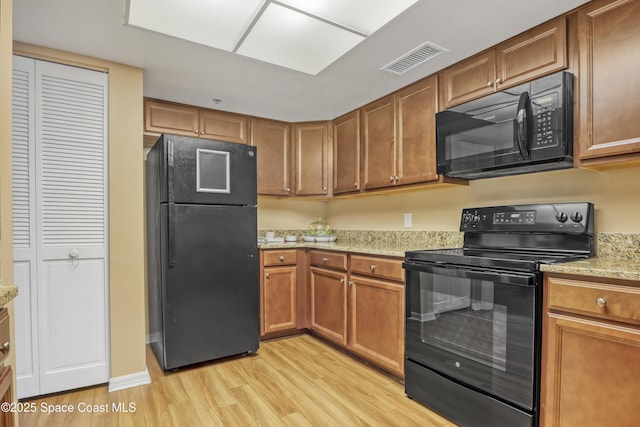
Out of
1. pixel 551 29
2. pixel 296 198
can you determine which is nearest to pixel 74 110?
pixel 296 198

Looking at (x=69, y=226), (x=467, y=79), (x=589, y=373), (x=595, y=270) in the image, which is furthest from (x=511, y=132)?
(x=69, y=226)

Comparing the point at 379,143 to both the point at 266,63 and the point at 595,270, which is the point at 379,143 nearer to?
the point at 266,63

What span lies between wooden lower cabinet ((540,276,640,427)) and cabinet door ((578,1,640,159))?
0.69 m

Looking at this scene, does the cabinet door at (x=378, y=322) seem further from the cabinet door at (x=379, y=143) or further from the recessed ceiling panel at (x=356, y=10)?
the recessed ceiling panel at (x=356, y=10)

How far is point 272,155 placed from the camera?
3.52 meters

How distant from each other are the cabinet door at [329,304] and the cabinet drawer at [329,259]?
0.05 meters

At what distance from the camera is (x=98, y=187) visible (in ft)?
7.56

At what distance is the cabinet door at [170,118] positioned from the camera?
2906mm

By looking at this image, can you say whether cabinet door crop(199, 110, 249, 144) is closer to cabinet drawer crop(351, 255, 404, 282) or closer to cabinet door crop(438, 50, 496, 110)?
cabinet drawer crop(351, 255, 404, 282)

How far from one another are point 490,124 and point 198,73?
1.97 m

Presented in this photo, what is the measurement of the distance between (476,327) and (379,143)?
5.39 ft

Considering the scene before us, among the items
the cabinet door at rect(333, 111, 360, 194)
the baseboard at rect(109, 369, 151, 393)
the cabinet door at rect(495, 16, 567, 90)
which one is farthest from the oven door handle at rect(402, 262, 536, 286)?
the baseboard at rect(109, 369, 151, 393)

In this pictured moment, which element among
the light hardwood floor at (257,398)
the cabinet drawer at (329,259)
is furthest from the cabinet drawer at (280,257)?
the light hardwood floor at (257,398)

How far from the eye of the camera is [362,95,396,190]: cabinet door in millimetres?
2789
